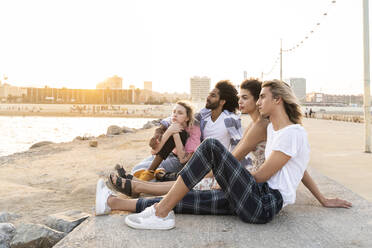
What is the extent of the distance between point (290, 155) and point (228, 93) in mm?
1596

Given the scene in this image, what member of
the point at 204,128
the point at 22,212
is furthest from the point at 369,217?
the point at 22,212

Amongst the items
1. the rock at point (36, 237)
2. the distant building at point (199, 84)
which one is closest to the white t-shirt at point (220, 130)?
the rock at point (36, 237)

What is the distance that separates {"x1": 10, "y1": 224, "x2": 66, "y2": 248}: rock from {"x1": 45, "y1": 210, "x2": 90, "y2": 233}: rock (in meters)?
0.13

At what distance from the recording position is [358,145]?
8.74 metres

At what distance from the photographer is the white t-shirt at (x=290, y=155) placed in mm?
2520

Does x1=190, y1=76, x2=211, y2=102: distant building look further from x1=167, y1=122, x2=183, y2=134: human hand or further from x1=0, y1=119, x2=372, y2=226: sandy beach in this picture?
x1=167, y1=122, x2=183, y2=134: human hand

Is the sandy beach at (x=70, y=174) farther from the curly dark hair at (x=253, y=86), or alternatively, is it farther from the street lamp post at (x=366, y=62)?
the curly dark hair at (x=253, y=86)

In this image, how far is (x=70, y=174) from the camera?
5.94 meters

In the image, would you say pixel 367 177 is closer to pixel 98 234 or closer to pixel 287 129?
pixel 287 129

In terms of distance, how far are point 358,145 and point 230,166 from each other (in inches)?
288

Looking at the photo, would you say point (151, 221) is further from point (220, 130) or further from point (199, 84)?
point (199, 84)

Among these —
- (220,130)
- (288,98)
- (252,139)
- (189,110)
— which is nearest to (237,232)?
(252,139)

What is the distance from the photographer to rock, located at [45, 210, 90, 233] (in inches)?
115

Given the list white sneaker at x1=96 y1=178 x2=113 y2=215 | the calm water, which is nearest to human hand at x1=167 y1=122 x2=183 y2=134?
white sneaker at x1=96 y1=178 x2=113 y2=215
